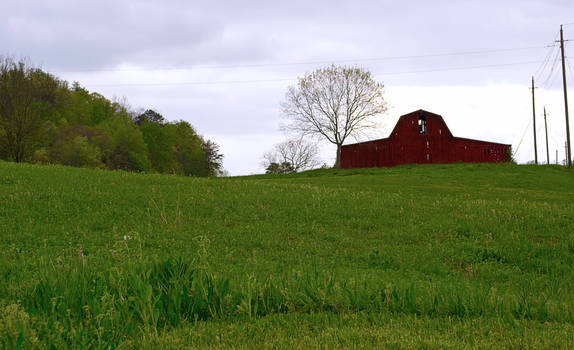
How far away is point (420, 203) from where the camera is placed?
17359 mm

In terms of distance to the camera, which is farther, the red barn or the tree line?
the red barn

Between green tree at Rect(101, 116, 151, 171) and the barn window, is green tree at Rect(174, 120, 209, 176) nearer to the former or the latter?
green tree at Rect(101, 116, 151, 171)

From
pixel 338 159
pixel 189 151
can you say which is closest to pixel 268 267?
pixel 338 159

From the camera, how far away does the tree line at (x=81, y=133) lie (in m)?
42.7

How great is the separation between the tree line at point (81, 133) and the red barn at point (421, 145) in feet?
82.1

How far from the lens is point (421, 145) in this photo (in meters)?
52.8

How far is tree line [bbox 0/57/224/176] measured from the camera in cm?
4272

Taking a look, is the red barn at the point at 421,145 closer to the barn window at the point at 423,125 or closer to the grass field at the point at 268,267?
the barn window at the point at 423,125

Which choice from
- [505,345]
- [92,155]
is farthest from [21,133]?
[505,345]

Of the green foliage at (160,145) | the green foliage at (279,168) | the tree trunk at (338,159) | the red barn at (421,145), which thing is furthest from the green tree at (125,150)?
the red barn at (421,145)

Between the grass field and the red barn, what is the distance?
28.2 metres

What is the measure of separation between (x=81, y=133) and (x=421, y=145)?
4890 cm

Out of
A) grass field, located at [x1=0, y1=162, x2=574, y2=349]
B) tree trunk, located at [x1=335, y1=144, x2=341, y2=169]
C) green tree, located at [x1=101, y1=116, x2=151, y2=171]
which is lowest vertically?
grass field, located at [x1=0, y1=162, x2=574, y2=349]

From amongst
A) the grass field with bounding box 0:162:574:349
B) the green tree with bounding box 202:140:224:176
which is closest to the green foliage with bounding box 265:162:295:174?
the green tree with bounding box 202:140:224:176
